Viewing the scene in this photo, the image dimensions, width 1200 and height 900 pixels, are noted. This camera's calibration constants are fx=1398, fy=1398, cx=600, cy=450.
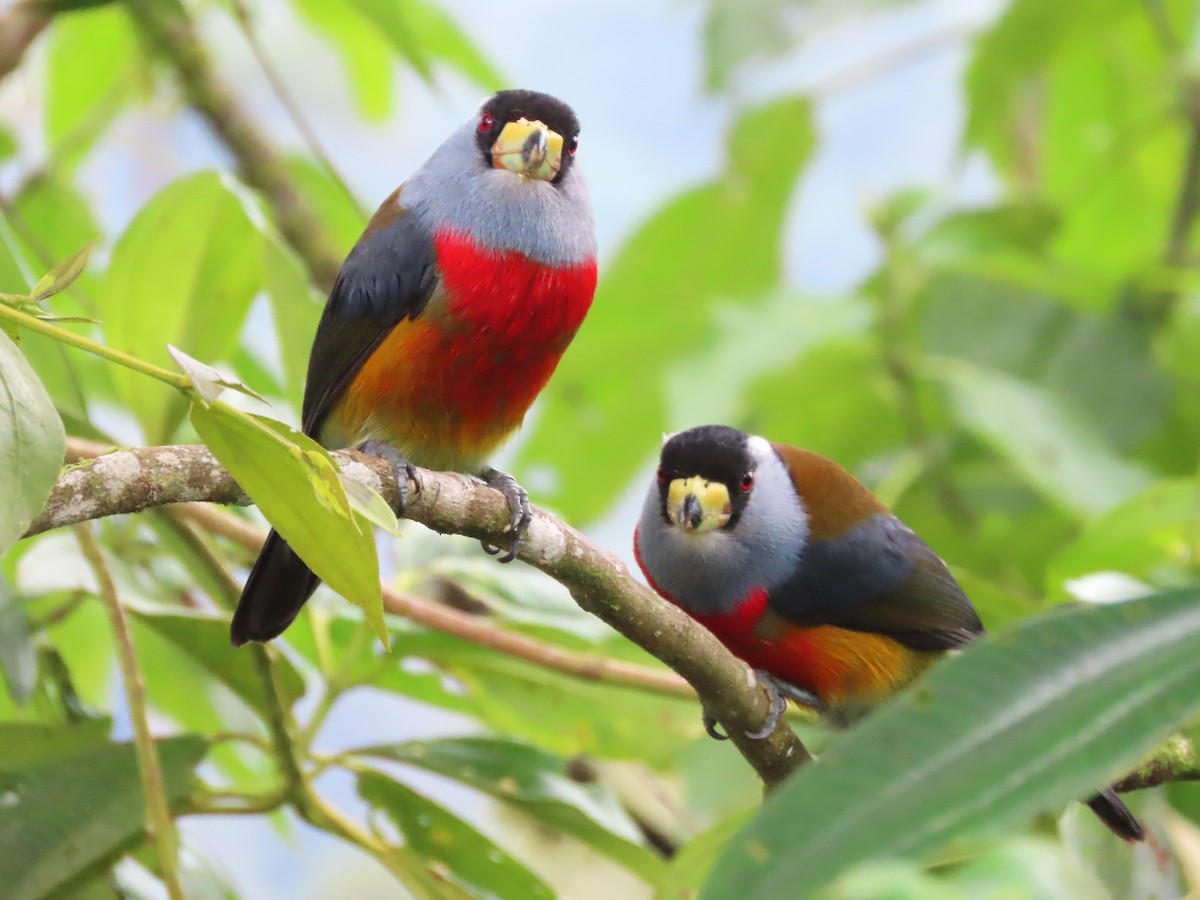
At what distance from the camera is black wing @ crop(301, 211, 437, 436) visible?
7.09ft

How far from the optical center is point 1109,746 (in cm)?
83

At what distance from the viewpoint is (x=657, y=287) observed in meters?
3.79

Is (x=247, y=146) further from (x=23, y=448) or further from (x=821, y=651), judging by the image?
(x=23, y=448)

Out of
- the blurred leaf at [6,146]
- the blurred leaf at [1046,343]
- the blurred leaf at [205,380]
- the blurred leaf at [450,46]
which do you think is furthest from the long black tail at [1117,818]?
the blurred leaf at [6,146]

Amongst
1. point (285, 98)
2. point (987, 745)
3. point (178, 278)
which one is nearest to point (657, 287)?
point (285, 98)

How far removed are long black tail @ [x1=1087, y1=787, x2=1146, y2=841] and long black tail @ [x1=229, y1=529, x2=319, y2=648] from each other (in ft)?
3.59

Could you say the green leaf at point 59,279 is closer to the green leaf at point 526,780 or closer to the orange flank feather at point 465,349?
the orange flank feather at point 465,349

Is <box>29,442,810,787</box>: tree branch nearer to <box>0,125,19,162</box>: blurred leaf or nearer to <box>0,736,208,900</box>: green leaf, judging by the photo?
<box>0,736,208,900</box>: green leaf

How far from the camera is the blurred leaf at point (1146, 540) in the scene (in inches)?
88.7

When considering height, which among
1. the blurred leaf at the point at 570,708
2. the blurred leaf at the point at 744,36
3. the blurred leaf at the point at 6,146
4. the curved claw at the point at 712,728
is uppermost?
the blurred leaf at the point at 744,36

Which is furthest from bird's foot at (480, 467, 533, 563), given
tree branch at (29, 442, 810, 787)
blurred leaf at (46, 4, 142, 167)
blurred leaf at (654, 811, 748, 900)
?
blurred leaf at (46, 4, 142, 167)

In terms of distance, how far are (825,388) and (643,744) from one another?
1.17m

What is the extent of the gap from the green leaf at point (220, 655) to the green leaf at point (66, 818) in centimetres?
17

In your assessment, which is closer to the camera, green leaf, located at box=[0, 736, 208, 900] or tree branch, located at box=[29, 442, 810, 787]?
tree branch, located at box=[29, 442, 810, 787]
